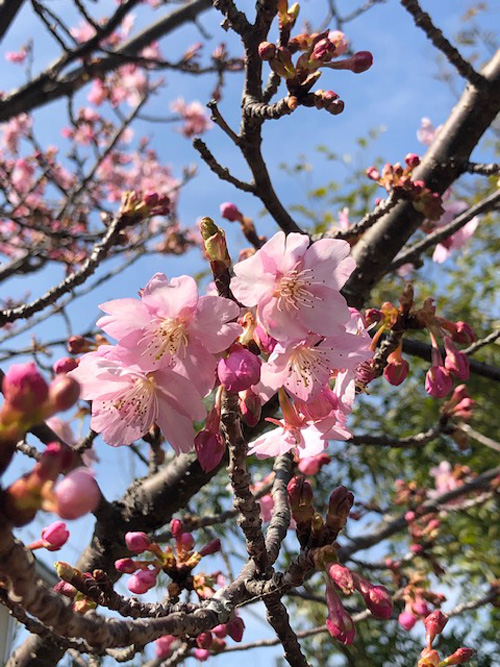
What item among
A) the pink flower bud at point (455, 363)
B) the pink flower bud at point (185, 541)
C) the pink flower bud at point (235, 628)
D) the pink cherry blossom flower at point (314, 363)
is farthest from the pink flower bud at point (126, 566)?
the pink flower bud at point (455, 363)

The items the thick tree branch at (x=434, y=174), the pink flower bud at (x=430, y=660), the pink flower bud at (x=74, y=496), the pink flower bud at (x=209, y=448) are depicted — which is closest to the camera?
Result: the pink flower bud at (x=74, y=496)

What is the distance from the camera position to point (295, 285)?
3.65 feet

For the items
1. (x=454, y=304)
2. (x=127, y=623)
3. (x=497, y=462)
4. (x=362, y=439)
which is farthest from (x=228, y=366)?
(x=454, y=304)

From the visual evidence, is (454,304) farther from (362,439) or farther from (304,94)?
(304,94)

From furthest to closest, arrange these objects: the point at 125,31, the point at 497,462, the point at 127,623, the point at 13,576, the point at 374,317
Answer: the point at 125,31 → the point at 497,462 → the point at 374,317 → the point at 127,623 → the point at 13,576

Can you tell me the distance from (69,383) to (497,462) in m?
4.03

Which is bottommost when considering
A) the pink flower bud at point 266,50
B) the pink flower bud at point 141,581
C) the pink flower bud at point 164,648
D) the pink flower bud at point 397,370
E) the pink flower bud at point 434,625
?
the pink flower bud at point 434,625

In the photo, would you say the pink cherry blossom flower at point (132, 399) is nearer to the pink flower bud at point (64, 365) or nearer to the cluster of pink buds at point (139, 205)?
the pink flower bud at point (64, 365)

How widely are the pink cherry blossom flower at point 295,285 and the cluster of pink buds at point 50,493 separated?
53cm

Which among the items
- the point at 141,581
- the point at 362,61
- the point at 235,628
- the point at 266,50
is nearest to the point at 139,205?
the point at 266,50

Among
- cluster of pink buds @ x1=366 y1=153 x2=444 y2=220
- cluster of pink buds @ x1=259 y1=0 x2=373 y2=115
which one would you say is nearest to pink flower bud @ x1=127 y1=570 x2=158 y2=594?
cluster of pink buds @ x1=259 y1=0 x2=373 y2=115

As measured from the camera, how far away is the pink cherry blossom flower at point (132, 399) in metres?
1.05

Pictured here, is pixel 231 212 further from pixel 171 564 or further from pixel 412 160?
pixel 171 564

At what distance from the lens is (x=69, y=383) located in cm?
56
